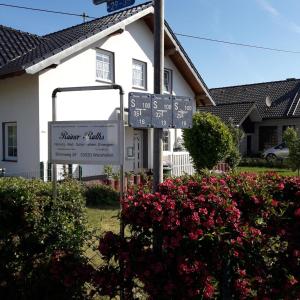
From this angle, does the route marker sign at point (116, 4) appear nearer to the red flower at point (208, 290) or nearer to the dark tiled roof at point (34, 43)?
the red flower at point (208, 290)

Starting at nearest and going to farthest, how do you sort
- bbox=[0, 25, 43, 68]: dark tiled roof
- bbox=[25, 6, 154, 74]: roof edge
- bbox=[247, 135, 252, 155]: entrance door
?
bbox=[25, 6, 154, 74]: roof edge → bbox=[0, 25, 43, 68]: dark tiled roof → bbox=[247, 135, 252, 155]: entrance door

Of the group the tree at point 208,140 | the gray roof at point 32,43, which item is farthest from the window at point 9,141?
the tree at point 208,140

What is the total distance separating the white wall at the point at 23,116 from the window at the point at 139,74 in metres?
5.19

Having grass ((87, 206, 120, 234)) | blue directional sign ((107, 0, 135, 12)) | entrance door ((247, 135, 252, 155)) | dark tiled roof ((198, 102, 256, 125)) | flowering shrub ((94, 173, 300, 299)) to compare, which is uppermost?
dark tiled roof ((198, 102, 256, 125))

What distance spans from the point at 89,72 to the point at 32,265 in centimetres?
1185

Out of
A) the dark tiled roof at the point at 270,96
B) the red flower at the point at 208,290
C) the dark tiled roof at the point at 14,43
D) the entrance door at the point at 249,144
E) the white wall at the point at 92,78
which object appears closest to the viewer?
the red flower at the point at 208,290

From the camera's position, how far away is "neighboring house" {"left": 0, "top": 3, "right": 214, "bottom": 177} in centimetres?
1388

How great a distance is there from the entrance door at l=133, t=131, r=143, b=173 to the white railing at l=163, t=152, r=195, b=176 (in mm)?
1133

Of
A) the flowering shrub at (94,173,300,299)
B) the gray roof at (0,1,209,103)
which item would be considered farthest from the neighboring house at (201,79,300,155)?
the flowering shrub at (94,173,300,299)

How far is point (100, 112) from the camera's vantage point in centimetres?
1602

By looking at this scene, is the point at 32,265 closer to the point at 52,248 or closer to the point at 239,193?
the point at 52,248

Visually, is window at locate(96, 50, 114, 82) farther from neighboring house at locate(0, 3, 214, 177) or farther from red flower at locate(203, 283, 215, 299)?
red flower at locate(203, 283, 215, 299)

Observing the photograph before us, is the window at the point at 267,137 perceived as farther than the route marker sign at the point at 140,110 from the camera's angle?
Yes

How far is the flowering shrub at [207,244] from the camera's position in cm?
361
